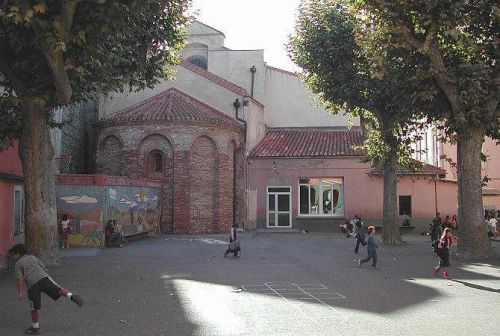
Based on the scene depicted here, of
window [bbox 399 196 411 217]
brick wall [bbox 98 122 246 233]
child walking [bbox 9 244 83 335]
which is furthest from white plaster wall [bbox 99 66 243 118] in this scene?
child walking [bbox 9 244 83 335]

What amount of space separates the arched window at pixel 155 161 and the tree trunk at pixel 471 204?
1706 centimetres

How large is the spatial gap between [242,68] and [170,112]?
1097 cm

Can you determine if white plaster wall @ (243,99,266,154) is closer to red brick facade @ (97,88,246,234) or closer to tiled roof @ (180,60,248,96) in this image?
tiled roof @ (180,60,248,96)

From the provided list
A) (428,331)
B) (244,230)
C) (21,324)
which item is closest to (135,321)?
(21,324)

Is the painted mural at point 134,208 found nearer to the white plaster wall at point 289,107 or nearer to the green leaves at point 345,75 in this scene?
the green leaves at point 345,75

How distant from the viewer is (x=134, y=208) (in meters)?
25.6

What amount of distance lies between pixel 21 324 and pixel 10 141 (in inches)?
324

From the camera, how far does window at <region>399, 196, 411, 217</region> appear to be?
33.5m

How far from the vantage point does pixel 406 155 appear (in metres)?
23.7

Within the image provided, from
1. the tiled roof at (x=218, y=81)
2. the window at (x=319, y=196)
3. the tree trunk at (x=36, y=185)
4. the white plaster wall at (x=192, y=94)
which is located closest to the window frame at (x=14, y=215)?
the tree trunk at (x=36, y=185)

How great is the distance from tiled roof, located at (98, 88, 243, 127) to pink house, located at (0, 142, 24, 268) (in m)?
10.9

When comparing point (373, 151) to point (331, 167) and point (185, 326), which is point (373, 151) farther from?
point (185, 326)

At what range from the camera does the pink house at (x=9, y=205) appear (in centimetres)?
1634

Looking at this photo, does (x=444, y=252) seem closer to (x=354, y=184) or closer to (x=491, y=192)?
(x=354, y=184)
